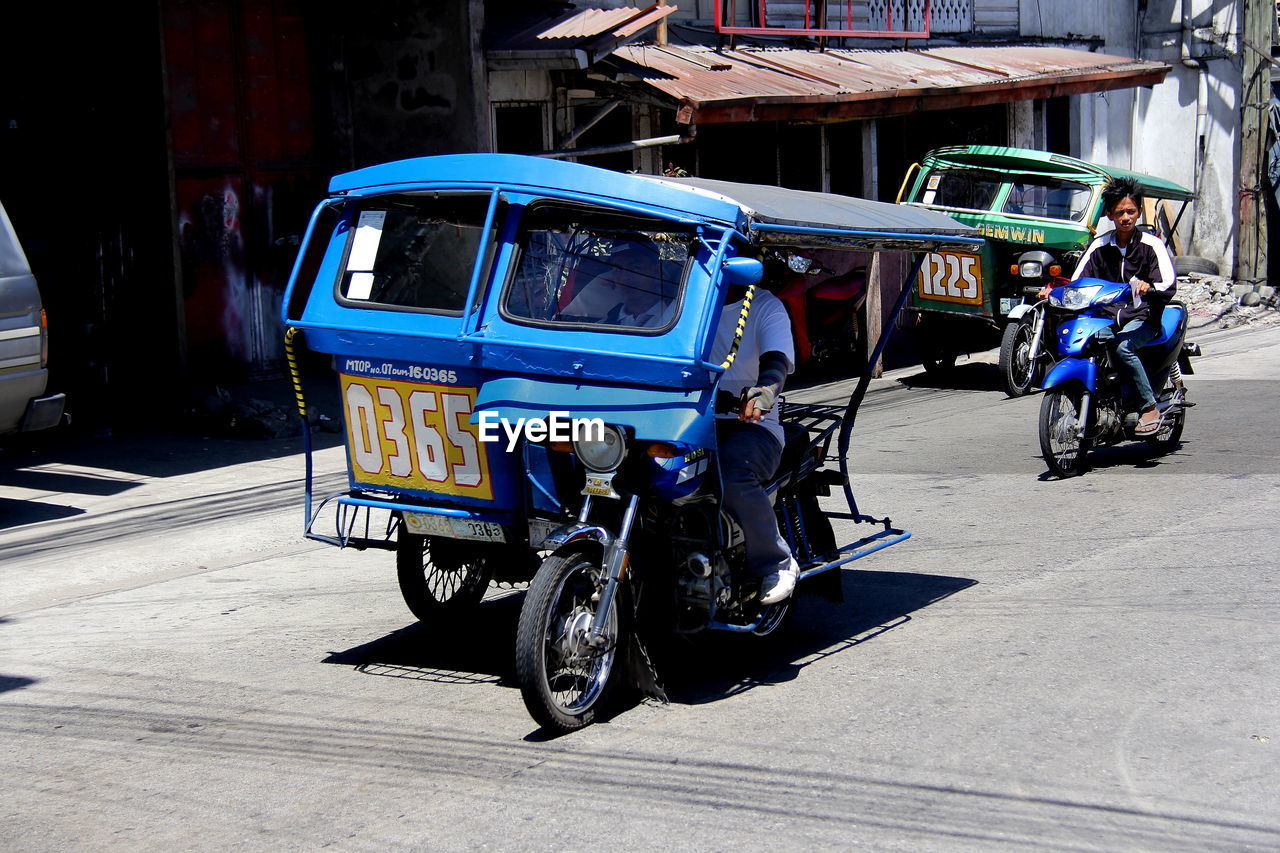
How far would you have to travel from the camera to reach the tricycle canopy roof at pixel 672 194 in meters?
5.33

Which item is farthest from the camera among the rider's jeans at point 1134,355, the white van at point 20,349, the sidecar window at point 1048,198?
the sidecar window at point 1048,198

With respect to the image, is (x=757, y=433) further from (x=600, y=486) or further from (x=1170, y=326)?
(x=1170, y=326)

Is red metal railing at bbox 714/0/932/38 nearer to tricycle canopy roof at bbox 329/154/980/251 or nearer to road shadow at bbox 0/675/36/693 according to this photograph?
tricycle canopy roof at bbox 329/154/980/251

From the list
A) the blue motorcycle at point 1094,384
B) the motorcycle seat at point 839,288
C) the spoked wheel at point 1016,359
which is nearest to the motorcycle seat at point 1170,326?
the blue motorcycle at point 1094,384

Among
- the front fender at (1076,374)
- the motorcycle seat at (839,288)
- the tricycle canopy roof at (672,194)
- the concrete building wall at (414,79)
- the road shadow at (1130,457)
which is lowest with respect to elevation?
A: the road shadow at (1130,457)

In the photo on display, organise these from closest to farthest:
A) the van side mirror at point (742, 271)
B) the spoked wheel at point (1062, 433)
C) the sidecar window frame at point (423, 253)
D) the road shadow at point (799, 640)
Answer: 1. the van side mirror at point (742, 271)
2. the sidecar window frame at point (423, 253)
3. the road shadow at point (799, 640)
4. the spoked wheel at point (1062, 433)

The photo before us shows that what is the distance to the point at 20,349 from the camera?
30.6 feet

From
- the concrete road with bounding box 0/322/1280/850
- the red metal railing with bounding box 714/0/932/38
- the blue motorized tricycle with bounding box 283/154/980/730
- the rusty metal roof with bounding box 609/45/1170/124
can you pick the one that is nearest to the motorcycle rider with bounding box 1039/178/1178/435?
the concrete road with bounding box 0/322/1280/850

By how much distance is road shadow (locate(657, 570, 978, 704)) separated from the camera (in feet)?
19.4

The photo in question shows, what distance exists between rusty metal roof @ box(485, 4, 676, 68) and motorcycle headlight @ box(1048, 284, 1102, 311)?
5231 millimetres

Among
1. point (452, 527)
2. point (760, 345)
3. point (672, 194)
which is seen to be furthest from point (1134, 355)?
point (452, 527)

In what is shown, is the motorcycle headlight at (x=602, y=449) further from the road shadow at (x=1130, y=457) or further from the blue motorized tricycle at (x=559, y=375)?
the road shadow at (x=1130, y=457)

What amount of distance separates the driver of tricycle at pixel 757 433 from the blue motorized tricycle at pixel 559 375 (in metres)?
Answer: 0.10

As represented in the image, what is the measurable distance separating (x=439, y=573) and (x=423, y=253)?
1.67 metres
